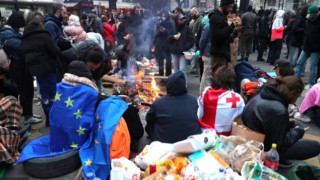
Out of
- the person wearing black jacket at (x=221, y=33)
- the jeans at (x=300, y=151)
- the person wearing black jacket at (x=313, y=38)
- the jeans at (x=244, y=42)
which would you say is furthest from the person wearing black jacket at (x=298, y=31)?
the jeans at (x=300, y=151)

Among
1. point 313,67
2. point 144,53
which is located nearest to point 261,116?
point 313,67

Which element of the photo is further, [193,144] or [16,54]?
[16,54]

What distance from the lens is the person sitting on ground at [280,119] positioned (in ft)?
11.3

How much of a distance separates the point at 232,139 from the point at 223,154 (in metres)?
0.25

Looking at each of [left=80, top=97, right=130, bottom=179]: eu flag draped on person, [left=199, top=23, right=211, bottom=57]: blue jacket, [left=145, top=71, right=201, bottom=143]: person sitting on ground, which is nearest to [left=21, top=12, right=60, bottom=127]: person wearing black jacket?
[left=80, top=97, right=130, bottom=179]: eu flag draped on person

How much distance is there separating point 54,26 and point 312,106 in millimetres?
5641

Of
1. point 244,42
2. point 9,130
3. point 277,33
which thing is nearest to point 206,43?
point 9,130

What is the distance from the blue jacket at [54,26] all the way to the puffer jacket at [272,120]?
419 centimetres

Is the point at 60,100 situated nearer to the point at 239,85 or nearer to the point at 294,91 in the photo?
the point at 294,91

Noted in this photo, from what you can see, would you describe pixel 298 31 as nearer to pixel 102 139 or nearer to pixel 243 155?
pixel 243 155

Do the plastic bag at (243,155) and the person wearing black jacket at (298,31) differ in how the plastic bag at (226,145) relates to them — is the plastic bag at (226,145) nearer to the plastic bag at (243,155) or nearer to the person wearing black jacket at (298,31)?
the plastic bag at (243,155)

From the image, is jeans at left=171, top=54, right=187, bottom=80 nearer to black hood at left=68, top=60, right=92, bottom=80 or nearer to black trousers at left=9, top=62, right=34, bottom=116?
black trousers at left=9, top=62, right=34, bottom=116

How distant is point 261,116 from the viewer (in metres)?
3.54

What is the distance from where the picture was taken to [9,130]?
3855 mm
